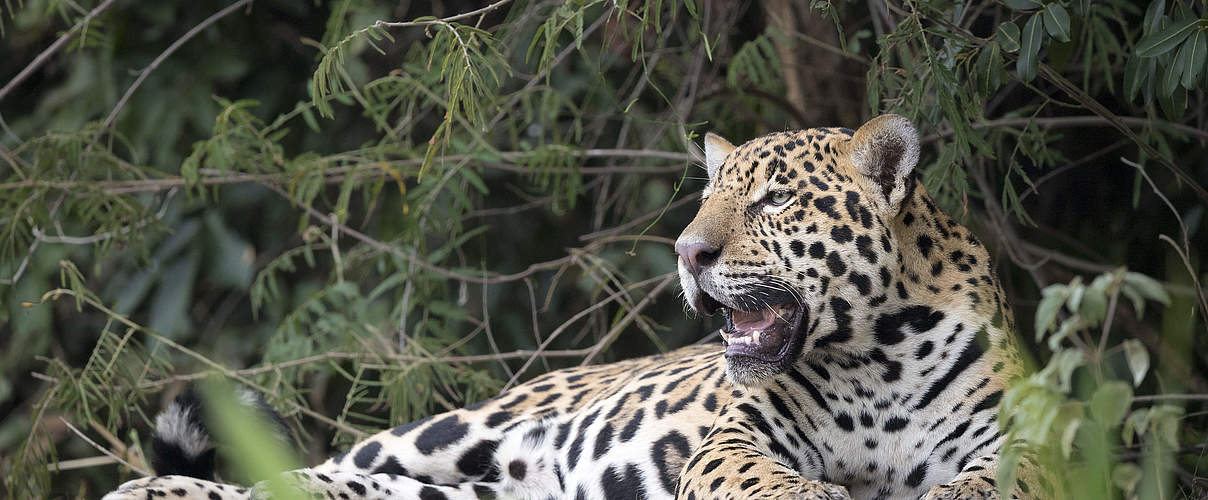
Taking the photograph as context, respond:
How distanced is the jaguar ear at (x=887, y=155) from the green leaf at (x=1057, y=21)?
447mm

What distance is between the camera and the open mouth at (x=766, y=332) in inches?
107

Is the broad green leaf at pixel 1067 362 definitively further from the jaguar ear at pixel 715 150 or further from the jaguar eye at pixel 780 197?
the jaguar ear at pixel 715 150

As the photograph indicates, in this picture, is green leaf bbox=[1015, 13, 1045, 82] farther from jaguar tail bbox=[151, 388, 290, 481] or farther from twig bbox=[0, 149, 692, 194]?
jaguar tail bbox=[151, 388, 290, 481]

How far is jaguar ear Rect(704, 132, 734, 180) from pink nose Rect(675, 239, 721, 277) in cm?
45

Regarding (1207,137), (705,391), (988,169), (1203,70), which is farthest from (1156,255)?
(705,391)

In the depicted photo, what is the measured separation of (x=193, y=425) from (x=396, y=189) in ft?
8.32

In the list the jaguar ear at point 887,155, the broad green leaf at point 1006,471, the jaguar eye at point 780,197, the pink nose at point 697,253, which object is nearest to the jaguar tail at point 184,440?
the pink nose at point 697,253

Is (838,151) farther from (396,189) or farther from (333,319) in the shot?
(396,189)

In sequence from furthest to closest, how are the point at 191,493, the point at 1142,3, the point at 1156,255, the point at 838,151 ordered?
the point at 1156,255, the point at 1142,3, the point at 191,493, the point at 838,151

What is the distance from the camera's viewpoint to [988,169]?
464 cm

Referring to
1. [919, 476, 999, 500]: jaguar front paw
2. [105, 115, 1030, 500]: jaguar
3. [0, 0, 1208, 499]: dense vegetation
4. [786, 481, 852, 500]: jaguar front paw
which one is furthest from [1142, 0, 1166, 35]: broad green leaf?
[786, 481, 852, 500]: jaguar front paw

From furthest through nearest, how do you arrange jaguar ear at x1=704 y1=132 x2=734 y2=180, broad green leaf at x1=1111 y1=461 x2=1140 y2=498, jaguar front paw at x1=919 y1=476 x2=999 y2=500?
1. jaguar ear at x1=704 y1=132 x2=734 y2=180
2. jaguar front paw at x1=919 y1=476 x2=999 y2=500
3. broad green leaf at x1=1111 y1=461 x2=1140 y2=498

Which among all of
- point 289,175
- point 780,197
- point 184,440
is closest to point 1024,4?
point 780,197

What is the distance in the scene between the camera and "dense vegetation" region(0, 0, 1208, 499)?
3.22 metres
